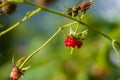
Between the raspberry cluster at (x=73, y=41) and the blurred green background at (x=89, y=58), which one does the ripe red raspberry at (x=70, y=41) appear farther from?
the blurred green background at (x=89, y=58)

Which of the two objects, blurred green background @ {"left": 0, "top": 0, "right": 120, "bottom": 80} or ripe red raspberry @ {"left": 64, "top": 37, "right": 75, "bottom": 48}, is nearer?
ripe red raspberry @ {"left": 64, "top": 37, "right": 75, "bottom": 48}

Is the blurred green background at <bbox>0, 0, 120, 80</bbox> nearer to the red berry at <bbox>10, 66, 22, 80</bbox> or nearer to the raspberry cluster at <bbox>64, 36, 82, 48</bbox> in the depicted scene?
the raspberry cluster at <bbox>64, 36, 82, 48</bbox>

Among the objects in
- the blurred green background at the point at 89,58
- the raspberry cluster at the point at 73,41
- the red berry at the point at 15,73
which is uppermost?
the raspberry cluster at the point at 73,41

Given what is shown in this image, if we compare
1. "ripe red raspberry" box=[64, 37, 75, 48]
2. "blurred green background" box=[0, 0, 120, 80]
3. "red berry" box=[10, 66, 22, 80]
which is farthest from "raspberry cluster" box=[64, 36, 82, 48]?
"blurred green background" box=[0, 0, 120, 80]

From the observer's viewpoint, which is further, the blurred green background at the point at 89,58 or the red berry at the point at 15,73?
the blurred green background at the point at 89,58

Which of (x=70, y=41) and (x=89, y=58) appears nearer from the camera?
(x=70, y=41)

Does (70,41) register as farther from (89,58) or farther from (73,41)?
(89,58)

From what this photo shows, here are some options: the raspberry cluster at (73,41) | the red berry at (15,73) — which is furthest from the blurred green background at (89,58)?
the red berry at (15,73)

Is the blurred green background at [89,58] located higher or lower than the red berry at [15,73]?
lower

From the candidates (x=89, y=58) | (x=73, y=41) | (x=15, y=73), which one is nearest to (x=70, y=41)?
(x=73, y=41)

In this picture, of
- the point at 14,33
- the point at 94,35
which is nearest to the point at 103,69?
the point at 94,35

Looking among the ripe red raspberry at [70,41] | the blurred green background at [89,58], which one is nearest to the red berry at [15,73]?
the ripe red raspberry at [70,41]

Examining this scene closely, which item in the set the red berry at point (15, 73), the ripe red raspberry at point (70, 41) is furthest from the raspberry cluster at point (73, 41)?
the red berry at point (15, 73)
